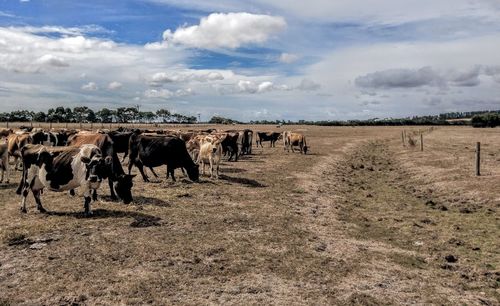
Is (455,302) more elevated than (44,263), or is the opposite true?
(44,263)

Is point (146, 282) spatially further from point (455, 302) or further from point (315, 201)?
point (315, 201)

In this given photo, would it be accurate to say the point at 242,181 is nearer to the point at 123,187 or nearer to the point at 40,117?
the point at 123,187

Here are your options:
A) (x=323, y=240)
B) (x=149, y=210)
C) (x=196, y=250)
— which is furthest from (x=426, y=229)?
(x=149, y=210)

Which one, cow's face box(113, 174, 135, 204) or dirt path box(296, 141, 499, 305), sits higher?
cow's face box(113, 174, 135, 204)

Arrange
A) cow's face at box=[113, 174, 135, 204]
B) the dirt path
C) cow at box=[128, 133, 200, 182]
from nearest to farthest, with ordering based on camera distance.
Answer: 1. the dirt path
2. cow's face at box=[113, 174, 135, 204]
3. cow at box=[128, 133, 200, 182]

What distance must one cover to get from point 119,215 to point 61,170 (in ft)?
6.27

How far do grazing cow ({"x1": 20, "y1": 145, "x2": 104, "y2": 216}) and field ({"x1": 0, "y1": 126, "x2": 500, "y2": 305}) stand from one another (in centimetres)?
76

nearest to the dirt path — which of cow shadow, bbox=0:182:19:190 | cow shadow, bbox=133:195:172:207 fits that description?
cow shadow, bbox=133:195:172:207

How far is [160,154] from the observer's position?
58.7ft

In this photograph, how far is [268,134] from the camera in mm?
43000

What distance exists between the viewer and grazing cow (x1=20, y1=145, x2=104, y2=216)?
11.5 m

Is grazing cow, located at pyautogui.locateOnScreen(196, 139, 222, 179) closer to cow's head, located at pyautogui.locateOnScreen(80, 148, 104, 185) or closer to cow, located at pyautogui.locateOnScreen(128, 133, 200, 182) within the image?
cow, located at pyautogui.locateOnScreen(128, 133, 200, 182)

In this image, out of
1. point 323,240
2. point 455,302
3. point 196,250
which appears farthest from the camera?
point 323,240

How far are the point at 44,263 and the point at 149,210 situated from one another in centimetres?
449
